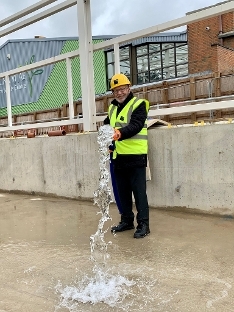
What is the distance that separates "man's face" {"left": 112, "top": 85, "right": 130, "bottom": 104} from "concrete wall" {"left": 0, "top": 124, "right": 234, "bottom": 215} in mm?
965

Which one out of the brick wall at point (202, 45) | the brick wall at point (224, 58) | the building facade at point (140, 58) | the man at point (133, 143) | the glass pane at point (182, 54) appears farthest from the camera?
the glass pane at point (182, 54)

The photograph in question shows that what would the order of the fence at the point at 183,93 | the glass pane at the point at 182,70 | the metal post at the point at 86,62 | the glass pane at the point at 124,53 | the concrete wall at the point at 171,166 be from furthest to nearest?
1. the glass pane at the point at 124,53
2. the glass pane at the point at 182,70
3. the fence at the point at 183,93
4. the metal post at the point at 86,62
5. the concrete wall at the point at 171,166

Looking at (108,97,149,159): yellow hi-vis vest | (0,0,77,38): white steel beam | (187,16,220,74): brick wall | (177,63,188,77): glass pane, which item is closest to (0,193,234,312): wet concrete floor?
(108,97,149,159): yellow hi-vis vest

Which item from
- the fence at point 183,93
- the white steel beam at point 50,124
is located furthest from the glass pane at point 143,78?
the white steel beam at point 50,124

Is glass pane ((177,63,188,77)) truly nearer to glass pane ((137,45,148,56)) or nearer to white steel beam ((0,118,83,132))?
glass pane ((137,45,148,56))

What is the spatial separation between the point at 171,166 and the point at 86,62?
2181 millimetres

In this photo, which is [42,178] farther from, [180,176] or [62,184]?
[180,176]

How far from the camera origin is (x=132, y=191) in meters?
4.24

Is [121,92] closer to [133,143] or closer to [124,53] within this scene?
[133,143]

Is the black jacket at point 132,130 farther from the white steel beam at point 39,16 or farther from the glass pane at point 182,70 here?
the glass pane at point 182,70

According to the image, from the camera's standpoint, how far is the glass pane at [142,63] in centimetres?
2312

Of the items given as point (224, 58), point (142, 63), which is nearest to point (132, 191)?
point (224, 58)

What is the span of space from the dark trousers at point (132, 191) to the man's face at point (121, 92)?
2.43ft

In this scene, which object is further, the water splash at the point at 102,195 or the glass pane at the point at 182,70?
the glass pane at the point at 182,70
